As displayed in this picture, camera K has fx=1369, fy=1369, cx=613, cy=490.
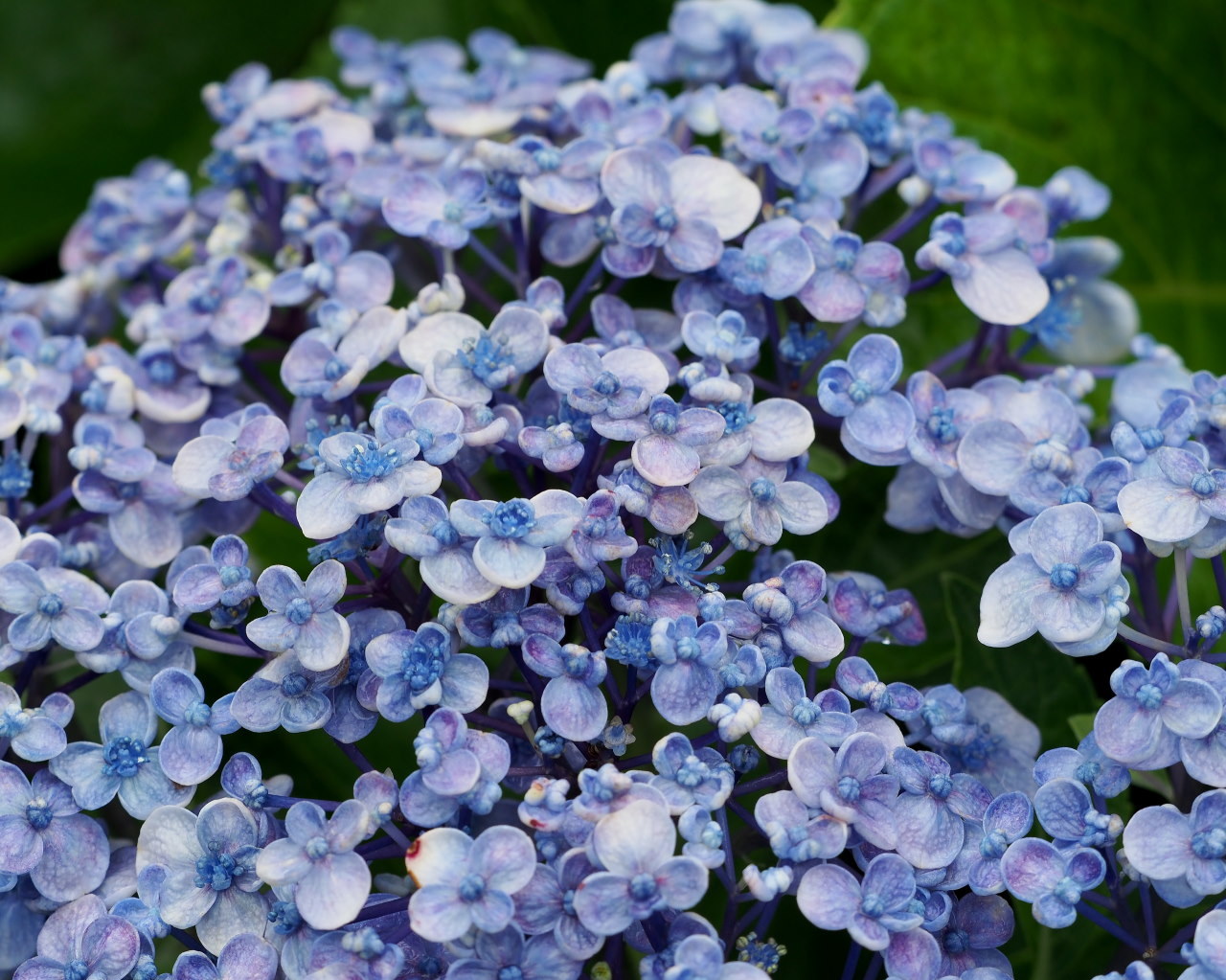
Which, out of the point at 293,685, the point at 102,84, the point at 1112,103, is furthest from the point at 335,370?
the point at 102,84

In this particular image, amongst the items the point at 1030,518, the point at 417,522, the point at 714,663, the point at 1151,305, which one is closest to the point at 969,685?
the point at 1030,518

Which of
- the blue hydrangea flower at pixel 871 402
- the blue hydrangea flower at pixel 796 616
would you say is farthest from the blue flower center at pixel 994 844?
the blue hydrangea flower at pixel 871 402

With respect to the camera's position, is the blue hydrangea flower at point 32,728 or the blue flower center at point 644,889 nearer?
the blue flower center at point 644,889

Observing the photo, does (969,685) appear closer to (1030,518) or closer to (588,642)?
(1030,518)

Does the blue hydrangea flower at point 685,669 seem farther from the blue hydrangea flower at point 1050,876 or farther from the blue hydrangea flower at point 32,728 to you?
the blue hydrangea flower at point 32,728

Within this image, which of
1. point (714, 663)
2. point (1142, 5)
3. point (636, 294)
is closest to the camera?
point (714, 663)

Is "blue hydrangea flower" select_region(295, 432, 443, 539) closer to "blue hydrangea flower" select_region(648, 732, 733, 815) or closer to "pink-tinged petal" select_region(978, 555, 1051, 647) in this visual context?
"blue hydrangea flower" select_region(648, 732, 733, 815)
